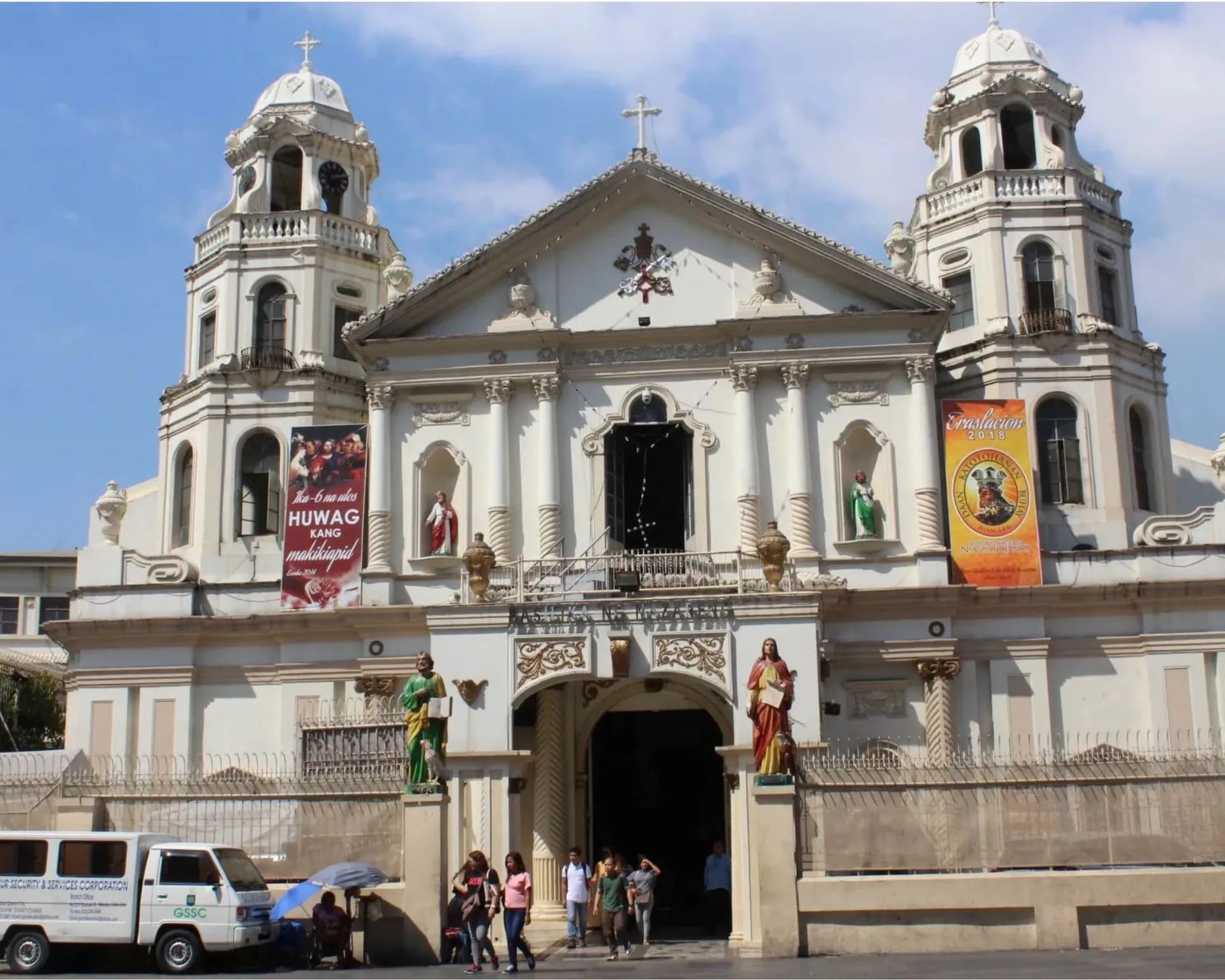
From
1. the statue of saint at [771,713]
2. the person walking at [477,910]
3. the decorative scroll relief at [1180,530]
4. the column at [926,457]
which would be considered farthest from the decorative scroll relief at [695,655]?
the decorative scroll relief at [1180,530]

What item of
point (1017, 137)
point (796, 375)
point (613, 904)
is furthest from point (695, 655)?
point (1017, 137)

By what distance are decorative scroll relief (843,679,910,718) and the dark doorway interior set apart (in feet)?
10.6

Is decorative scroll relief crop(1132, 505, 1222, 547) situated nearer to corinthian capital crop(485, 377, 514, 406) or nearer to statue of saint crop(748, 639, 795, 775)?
corinthian capital crop(485, 377, 514, 406)

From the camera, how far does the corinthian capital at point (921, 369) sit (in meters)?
33.8

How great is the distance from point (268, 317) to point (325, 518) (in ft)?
22.2

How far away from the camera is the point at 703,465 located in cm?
3416

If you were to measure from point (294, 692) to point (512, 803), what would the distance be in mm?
9035

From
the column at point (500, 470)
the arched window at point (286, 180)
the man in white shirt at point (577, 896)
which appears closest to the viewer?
the man in white shirt at point (577, 896)

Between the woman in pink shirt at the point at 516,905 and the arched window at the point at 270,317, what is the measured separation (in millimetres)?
19350

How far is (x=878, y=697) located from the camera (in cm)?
3281

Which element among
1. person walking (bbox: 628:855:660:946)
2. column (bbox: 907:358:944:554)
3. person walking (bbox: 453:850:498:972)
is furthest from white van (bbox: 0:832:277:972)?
column (bbox: 907:358:944:554)

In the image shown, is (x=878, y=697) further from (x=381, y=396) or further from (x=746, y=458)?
(x=381, y=396)

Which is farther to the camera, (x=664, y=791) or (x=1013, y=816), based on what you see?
(x=664, y=791)

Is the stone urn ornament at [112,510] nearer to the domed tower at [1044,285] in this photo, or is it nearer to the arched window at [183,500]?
the arched window at [183,500]
